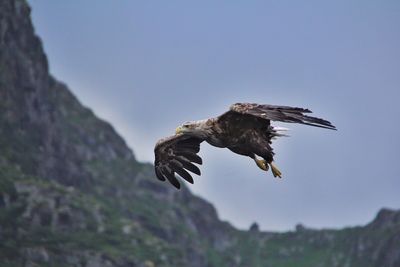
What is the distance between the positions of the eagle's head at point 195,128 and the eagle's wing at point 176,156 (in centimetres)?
244

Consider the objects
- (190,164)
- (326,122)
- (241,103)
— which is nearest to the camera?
(326,122)

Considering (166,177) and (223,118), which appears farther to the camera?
(166,177)

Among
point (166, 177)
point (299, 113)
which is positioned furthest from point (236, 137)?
point (166, 177)

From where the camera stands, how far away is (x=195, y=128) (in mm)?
45375

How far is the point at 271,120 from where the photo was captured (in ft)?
135

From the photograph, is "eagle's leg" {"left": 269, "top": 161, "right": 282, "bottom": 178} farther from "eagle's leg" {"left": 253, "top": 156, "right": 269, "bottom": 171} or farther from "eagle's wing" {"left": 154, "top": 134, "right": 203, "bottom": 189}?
"eagle's wing" {"left": 154, "top": 134, "right": 203, "bottom": 189}

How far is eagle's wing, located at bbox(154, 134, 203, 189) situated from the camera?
163ft

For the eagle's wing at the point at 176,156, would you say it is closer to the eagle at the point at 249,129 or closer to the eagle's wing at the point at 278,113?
the eagle at the point at 249,129

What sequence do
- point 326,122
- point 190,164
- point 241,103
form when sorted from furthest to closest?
point 190,164 → point 241,103 → point 326,122

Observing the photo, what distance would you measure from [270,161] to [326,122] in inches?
224

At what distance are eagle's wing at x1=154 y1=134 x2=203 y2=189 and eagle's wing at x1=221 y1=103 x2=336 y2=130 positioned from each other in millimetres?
6575

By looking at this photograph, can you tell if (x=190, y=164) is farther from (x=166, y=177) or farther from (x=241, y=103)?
(x=241, y=103)

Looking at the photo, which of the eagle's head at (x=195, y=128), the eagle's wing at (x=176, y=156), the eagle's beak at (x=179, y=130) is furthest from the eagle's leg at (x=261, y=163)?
the eagle's wing at (x=176, y=156)

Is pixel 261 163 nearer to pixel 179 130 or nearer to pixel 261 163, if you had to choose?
pixel 261 163
